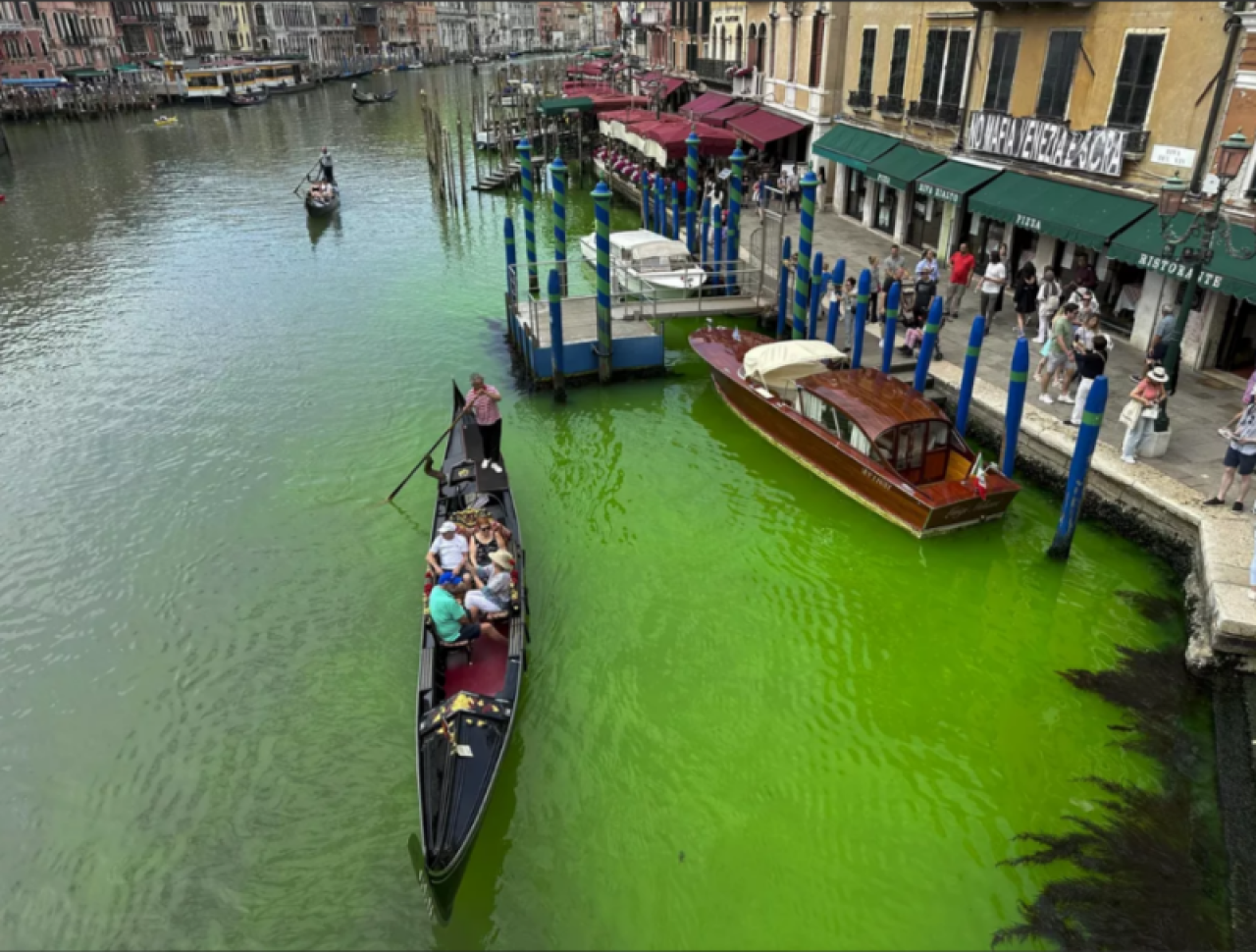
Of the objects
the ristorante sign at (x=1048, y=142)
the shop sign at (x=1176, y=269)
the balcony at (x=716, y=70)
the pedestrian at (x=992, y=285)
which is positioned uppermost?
the balcony at (x=716, y=70)

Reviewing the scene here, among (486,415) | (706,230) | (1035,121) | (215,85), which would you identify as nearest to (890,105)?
(706,230)

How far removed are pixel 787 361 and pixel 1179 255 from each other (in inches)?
243

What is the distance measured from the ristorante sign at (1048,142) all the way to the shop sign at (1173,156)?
0.61 meters

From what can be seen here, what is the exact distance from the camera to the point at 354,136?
56.1 m

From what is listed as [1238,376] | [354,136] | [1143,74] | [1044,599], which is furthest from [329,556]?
[354,136]

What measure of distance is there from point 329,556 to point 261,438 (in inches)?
183

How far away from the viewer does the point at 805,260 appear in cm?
1650

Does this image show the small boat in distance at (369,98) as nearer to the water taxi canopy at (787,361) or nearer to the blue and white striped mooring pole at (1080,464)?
the water taxi canopy at (787,361)

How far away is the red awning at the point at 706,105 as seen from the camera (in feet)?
116

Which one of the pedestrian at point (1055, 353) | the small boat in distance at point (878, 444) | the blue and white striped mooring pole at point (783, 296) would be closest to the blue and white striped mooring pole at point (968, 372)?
the small boat in distance at point (878, 444)

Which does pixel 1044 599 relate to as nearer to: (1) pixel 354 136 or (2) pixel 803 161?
(2) pixel 803 161

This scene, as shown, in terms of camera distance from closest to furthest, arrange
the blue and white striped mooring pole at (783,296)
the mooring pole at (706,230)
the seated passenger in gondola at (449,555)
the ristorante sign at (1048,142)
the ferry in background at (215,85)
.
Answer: the seated passenger in gondola at (449,555) < the ristorante sign at (1048,142) < the blue and white striped mooring pole at (783,296) < the mooring pole at (706,230) < the ferry in background at (215,85)

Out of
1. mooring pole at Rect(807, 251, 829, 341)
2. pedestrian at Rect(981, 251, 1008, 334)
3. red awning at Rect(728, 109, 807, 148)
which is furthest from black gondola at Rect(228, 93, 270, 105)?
pedestrian at Rect(981, 251, 1008, 334)

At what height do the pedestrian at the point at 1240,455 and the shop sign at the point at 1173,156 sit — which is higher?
the shop sign at the point at 1173,156
